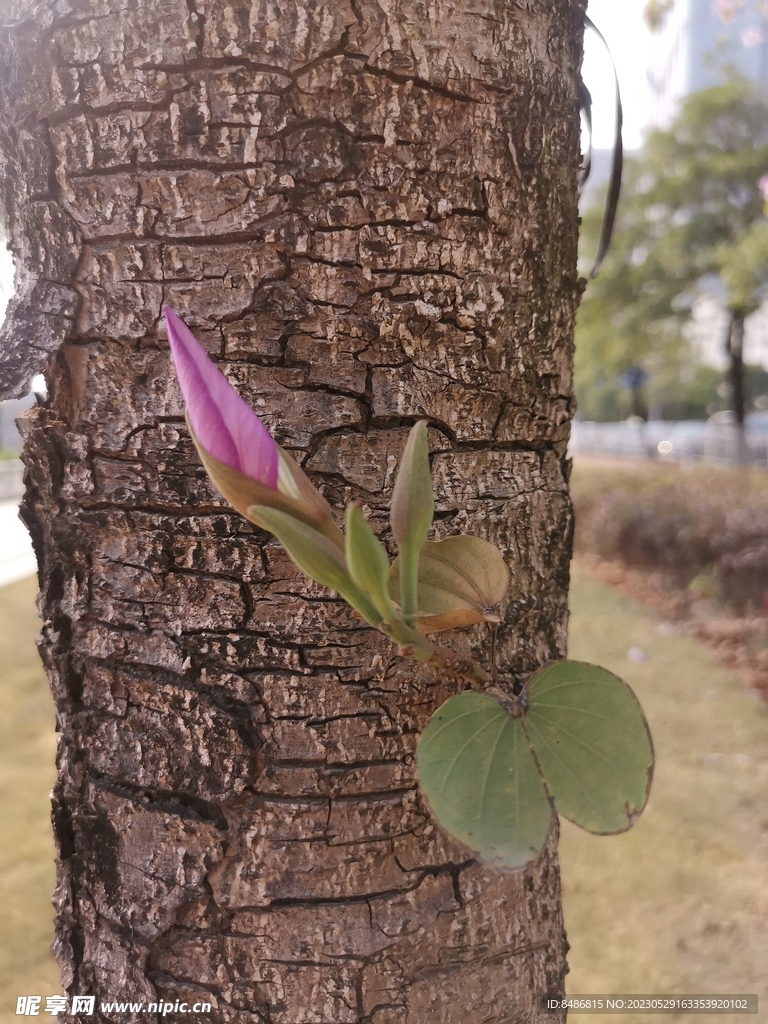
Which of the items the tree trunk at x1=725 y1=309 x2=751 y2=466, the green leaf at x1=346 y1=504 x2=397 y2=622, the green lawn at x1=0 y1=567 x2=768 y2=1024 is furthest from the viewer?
the tree trunk at x1=725 y1=309 x2=751 y2=466

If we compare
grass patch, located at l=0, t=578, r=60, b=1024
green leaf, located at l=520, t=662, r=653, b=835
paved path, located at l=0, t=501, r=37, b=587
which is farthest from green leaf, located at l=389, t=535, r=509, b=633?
paved path, located at l=0, t=501, r=37, b=587

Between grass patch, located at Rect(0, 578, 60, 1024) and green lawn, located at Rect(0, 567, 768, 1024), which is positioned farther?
green lawn, located at Rect(0, 567, 768, 1024)

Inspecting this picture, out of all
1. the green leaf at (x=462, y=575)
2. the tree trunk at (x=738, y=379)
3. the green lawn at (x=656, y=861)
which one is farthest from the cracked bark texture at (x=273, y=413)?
the tree trunk at (x=738, y=379)

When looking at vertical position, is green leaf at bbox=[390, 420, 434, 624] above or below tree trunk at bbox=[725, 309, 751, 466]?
below

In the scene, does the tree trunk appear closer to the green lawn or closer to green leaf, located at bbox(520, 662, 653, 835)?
the green lawn

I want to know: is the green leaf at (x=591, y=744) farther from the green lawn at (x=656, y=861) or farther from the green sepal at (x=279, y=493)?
the green lawn at (x=656, y=861)

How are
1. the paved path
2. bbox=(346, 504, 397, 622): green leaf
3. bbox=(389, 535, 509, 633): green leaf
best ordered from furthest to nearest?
1. the paved path
2. bbox=(389, 535, 509, 633): green leaf
3. bbox=(346, 504, 397, 622): green leaf
